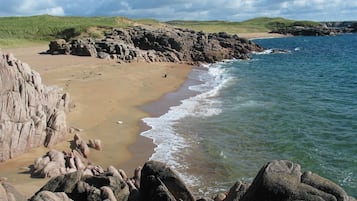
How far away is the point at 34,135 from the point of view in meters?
16.8

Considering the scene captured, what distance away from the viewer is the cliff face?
1590 centimetres

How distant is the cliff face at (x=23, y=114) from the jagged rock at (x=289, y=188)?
1042 cm

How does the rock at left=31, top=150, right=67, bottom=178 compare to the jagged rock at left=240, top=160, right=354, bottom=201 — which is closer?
the jagged rock at left=240, top=160, right=354, bottom=201

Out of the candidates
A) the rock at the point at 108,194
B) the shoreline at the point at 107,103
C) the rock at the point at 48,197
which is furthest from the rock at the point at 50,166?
the rock at the point at 48,197

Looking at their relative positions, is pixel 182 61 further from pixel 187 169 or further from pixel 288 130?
pixel 187 169

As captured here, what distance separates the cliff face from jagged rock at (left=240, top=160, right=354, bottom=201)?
10.4 m

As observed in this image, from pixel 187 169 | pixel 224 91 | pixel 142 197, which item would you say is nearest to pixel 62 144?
pixel 187 169

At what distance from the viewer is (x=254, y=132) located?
21.6 m

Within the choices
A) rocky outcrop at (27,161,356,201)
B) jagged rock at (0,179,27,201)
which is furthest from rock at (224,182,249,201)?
jagged rock at (0,179,27,201)

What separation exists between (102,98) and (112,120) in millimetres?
5379

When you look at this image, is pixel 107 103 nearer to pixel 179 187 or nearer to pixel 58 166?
pixel 58 166

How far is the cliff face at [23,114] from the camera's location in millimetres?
15898

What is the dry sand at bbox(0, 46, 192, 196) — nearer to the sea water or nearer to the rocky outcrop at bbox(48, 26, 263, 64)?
the sea water

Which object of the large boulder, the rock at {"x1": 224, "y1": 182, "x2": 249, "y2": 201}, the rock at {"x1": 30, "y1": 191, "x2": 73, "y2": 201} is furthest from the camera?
the rock at {"x1": 224, "y1": 182, "x2": 249, "y2": 201}
